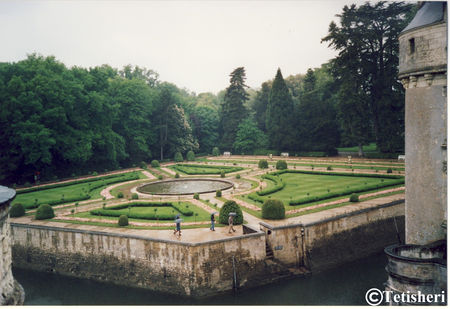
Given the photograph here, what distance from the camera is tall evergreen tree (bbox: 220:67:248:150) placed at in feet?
183

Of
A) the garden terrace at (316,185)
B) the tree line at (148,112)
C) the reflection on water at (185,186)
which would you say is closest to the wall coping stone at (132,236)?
the garden terrace at (316,185)

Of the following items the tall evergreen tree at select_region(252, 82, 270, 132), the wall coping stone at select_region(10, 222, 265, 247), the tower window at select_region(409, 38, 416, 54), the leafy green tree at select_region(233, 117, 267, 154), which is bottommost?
the wall coping stone at select_region(10, 222, 265, 247)

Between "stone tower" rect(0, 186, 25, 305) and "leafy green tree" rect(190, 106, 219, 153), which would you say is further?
"leafy green tree" rect(190, 106, 219, 153)

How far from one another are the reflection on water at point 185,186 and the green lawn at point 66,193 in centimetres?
384

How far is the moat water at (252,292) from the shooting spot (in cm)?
1427

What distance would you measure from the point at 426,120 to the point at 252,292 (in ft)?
31.6

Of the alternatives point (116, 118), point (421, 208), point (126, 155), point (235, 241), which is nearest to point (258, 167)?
point (126, 155)

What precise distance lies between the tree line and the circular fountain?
31.2 feet

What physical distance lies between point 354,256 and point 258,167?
19.8 metres

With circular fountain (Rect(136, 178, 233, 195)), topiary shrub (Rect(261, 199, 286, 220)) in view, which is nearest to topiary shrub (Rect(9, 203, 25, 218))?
circular fountain (Rect(136, 178, 233, 195))

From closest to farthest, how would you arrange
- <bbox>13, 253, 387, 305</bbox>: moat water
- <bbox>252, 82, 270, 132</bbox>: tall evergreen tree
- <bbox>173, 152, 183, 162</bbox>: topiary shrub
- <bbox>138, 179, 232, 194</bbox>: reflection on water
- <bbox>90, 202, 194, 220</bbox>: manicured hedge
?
1. <bbox>13, 253, 387, 305</bbox>: moat water
2. <bbox>90, 202, 194, 220</bbox>: manicured hedge
3. <bbox>138, 179, 232, 194</bbox>: reflection on water
4. <bbox>173, 152, 183, 162</bbox>: topiary shrub
5. <bbox>252, 82, 270, 132</bbox>: tall evergreen tree

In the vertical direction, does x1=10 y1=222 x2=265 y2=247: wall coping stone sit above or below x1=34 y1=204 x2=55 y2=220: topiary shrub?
below

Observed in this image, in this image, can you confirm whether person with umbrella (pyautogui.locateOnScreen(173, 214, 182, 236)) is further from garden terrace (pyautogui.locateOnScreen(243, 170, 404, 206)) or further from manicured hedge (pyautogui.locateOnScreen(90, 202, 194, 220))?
garden terrace (pyautogui.locateOnScreen(243, 170, 404, 206))

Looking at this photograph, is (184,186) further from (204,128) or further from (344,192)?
(204,128)
